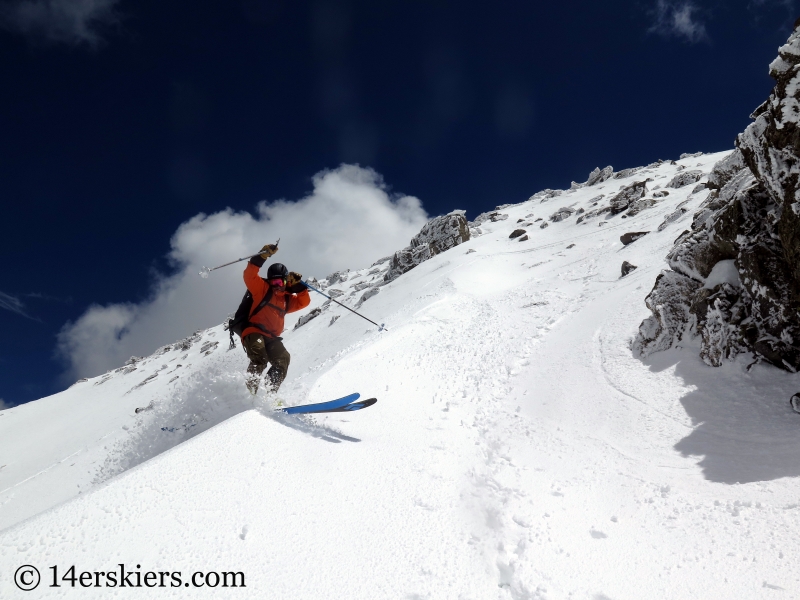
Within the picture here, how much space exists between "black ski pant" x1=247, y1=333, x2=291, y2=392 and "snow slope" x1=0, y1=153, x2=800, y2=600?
1.46ft

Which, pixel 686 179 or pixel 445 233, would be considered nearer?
pixel 445 233

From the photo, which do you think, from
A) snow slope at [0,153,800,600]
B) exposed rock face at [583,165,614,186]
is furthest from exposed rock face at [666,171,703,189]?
snow slope at [0,153,800,600]

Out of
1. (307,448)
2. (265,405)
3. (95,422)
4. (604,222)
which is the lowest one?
(95,422)

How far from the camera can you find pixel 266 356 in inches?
303

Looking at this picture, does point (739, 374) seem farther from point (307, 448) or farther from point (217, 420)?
point (217, 420)

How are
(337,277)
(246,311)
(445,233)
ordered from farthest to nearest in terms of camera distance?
(337,277) → (445,233) → (246,311)

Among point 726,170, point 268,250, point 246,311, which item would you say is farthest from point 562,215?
point 246,311

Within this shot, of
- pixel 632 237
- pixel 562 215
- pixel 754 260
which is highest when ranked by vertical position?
pixel 562 215

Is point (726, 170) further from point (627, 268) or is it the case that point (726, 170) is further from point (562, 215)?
point (562, 215)

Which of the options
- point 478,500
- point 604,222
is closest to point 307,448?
point 478,500

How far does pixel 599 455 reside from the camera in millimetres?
6129

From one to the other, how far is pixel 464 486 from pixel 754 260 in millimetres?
6127

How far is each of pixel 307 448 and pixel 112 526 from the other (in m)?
2.28

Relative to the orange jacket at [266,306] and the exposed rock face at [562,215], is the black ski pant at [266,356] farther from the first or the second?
the exposed rock face at [562,215]
